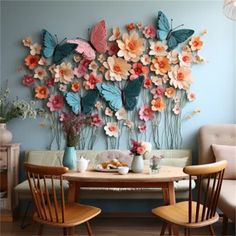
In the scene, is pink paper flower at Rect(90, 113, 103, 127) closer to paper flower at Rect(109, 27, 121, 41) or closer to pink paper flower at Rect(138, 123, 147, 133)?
pink paper flower at Rect(138, 123, 147, 133)

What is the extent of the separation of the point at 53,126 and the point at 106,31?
1276 millimetres

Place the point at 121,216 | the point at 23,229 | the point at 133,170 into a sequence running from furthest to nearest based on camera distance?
the point at 121,216
the point at 23,229
the point at 133,170

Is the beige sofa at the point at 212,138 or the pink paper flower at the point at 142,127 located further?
the pink paper flower at the point at 142,127

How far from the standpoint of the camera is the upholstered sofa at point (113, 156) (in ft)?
10.2

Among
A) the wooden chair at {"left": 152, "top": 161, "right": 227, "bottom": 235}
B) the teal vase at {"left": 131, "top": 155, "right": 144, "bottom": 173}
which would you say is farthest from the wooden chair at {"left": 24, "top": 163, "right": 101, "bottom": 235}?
the wooden chair at {"left": 152, "top": 161, "right": 227, "bottom": 235}

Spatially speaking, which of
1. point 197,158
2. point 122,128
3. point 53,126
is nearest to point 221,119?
point 197,158

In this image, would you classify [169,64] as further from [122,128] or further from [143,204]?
[143,204]

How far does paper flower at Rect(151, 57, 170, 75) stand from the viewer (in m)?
3.64

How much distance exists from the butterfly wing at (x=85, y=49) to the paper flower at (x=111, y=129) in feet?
2.58

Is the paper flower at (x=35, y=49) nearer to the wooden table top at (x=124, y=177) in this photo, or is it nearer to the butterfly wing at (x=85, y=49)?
the butterfly wing at (x=85, y=49)

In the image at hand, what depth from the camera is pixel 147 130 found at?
369 centimetres

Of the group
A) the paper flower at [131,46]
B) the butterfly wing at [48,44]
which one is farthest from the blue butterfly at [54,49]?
the paper flower at [131,46]

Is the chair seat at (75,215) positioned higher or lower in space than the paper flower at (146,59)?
lower

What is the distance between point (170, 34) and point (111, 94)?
0.98m
